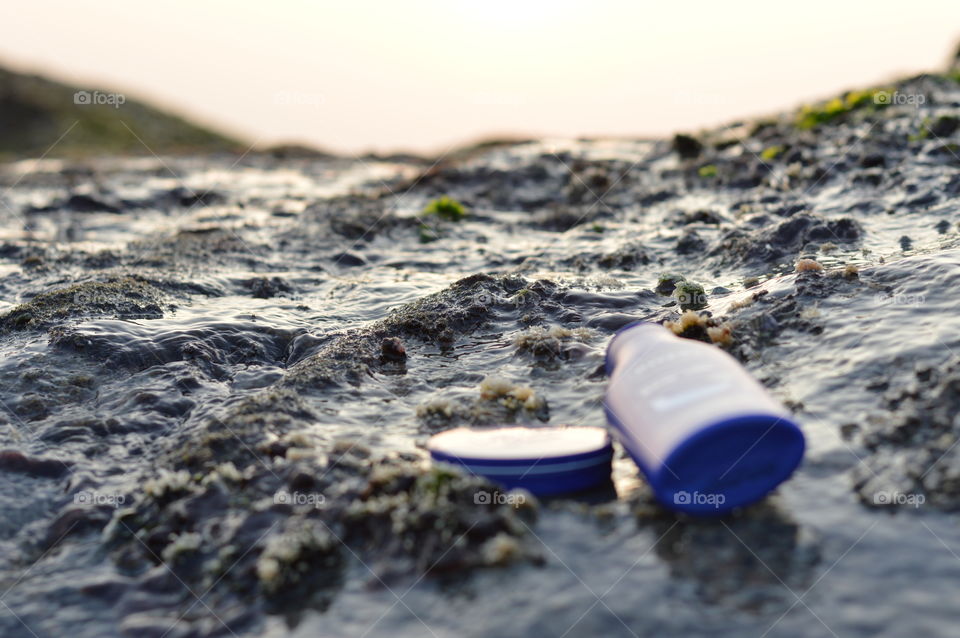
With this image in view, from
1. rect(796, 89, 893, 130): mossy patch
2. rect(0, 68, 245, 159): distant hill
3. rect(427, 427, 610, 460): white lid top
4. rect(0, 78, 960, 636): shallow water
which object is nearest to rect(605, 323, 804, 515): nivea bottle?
rect(0, 78, 960, 636): shallow water

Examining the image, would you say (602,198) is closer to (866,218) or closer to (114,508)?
(866,218)

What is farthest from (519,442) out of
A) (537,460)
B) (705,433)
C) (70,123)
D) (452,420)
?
(70,123)

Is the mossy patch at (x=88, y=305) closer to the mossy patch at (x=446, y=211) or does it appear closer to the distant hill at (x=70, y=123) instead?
the mossy patch at (x=446, y=211)

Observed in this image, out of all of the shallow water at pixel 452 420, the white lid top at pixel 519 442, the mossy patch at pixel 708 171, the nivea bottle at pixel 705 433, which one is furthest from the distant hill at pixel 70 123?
→ the nivea bottle at pixel 705 433

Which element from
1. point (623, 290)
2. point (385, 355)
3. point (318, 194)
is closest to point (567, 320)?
point (623, 290)

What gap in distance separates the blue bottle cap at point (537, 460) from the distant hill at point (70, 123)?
131 feet

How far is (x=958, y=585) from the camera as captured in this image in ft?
11.9

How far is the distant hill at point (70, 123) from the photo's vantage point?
146ft

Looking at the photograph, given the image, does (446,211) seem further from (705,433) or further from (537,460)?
(705,433)

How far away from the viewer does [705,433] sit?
3.87 m

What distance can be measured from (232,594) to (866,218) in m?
8.95

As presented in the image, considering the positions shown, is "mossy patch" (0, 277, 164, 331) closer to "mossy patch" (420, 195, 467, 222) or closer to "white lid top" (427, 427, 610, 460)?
"white lid top" (427, 427, 610, 460)

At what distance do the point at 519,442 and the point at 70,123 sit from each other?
51313 mm

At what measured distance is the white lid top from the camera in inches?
181
